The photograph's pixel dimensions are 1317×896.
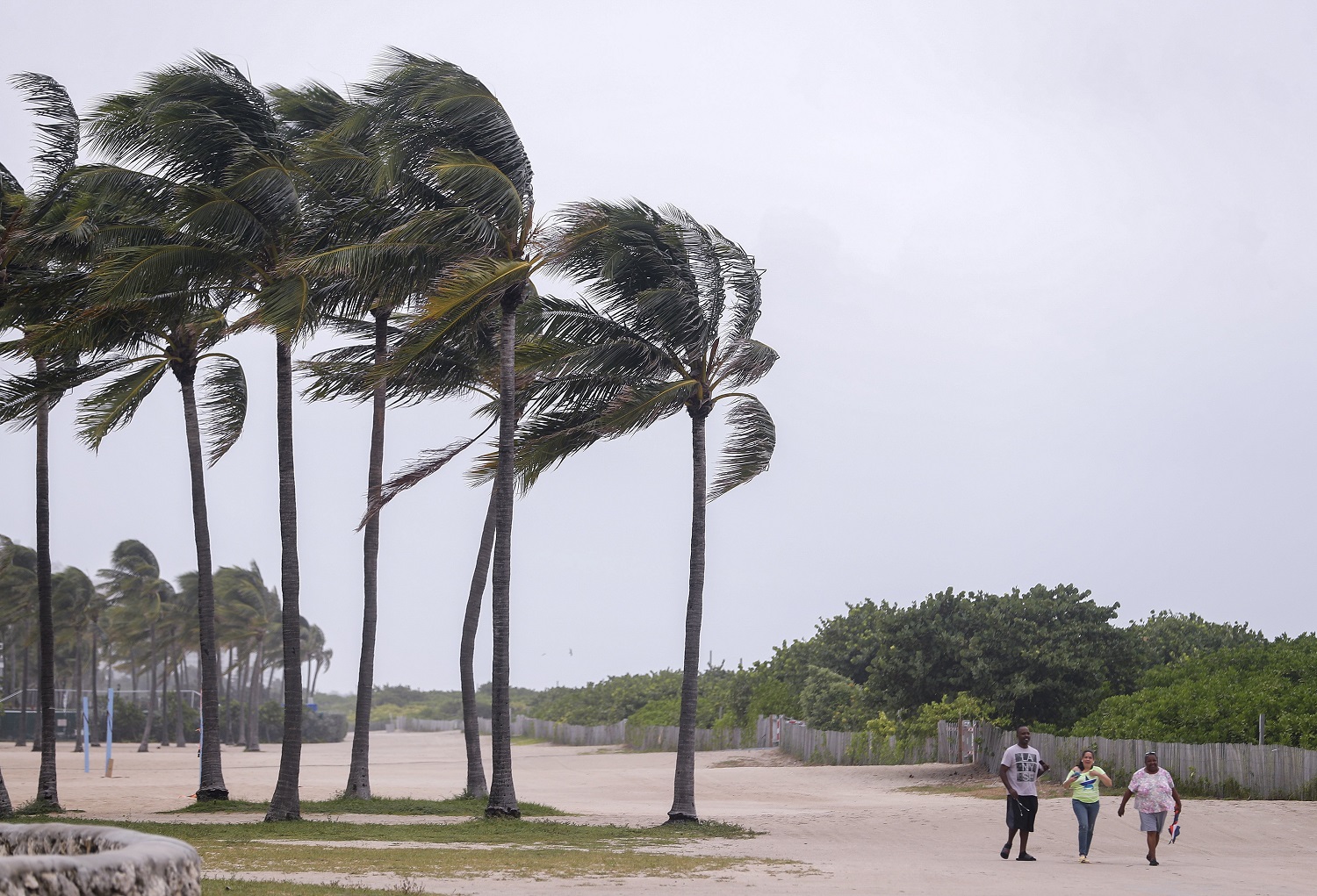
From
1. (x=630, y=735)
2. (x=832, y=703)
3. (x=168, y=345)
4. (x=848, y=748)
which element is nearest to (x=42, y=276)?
(x=168, y=345)

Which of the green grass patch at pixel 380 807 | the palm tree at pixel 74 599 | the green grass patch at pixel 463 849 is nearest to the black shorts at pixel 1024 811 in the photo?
the green grass patch at pixel 463 849

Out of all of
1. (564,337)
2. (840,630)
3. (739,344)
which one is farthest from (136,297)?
(840,630)

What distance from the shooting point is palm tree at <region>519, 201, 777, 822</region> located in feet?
65.5

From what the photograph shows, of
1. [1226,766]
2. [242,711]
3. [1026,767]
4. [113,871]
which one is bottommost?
[242,711]

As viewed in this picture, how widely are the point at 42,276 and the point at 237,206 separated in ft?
15.3

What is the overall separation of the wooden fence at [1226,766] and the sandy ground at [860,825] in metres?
1.24

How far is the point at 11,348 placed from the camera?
822 inches

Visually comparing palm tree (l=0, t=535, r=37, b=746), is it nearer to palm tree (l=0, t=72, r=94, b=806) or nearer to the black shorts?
palm tree (l=0, t=72, r=94, b=806)

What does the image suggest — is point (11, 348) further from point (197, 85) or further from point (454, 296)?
point (454, 296)

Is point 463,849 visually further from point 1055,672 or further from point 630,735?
point 630,735

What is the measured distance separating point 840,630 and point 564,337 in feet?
102

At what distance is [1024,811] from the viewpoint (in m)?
15.5

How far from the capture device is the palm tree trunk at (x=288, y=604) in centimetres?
1967

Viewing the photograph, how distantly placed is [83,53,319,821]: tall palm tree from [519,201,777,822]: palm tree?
3.98 metres
